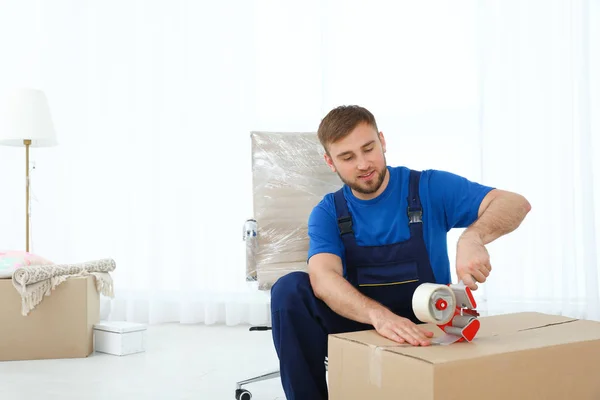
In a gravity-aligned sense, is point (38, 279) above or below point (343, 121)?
below

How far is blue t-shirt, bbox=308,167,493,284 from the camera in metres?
1.49

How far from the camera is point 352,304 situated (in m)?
1.29

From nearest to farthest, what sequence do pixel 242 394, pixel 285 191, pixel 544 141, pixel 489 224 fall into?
1. pixel 489 224
2. pixel 242 394
3. pixel 285 191
4. pixel 544 141

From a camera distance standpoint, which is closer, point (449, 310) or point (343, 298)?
point (449, 310)

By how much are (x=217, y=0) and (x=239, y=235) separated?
4.43ft

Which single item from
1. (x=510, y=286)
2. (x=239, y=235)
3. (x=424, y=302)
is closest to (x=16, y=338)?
(x=239, y=235)

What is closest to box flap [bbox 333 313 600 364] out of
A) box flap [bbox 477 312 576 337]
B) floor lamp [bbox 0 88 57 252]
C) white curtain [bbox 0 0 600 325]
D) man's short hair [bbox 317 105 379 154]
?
box flap [bbox 477 312 576 337]

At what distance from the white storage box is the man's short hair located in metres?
1.45

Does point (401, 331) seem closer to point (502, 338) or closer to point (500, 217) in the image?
point (502, 338)

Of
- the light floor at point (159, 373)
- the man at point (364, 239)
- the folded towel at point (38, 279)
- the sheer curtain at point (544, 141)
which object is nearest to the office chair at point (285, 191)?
the light floor at point (159, 373)

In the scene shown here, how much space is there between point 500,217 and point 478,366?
1.80 feet

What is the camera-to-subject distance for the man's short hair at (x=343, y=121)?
1.52 metres

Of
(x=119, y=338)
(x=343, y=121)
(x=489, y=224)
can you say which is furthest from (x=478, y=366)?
(x=119, y=338)

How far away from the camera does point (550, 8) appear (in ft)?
9.95
